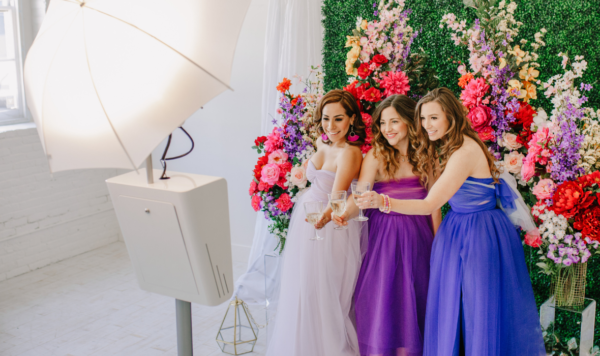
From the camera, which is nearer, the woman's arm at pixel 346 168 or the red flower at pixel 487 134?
the red flower at pixel 487 134

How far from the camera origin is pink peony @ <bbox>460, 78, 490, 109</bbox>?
2566mm

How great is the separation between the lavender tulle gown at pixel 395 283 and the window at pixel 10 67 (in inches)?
147

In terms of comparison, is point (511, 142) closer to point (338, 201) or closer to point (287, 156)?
point (338, 201)

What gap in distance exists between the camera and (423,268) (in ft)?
8.79

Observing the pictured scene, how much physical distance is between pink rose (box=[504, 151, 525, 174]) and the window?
4290 millimetres

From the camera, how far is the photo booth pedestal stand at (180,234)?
53.5 inches

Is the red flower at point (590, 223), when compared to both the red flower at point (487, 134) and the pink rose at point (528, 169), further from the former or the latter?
the red flower at point (487, 134)

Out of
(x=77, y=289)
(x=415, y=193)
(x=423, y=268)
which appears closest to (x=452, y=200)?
(x=415, y=193)

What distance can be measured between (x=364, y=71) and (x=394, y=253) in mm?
1054

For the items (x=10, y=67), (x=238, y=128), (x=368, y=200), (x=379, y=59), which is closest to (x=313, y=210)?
(x=368, y=200)

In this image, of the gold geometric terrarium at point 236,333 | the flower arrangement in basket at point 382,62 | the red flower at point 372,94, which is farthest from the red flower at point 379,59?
the gold geometric terrarium at point 236,333

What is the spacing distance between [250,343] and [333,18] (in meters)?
2.35

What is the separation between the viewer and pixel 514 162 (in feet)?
8.28

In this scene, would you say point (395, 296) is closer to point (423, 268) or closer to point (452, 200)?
point (423, 268)
